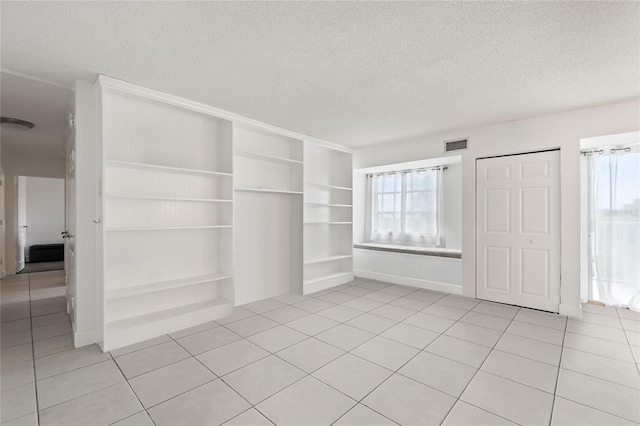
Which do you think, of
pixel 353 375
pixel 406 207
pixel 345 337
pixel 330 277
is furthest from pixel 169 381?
pixel 406 207

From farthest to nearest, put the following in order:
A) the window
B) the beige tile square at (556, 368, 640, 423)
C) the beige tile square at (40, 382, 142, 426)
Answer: the window
the beige tile square at (556, 368, 640, 423)
the beige tile square at (40, 382, 142, 426)

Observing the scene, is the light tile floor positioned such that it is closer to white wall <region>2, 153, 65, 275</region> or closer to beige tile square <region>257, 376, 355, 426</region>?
beige tile square <region>257, 376, 355, 426</region>

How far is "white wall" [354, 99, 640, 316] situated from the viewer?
3369mm

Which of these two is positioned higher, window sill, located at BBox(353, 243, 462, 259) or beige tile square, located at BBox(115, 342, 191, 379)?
window sill, located at BBox(353, 243, 462, 259)

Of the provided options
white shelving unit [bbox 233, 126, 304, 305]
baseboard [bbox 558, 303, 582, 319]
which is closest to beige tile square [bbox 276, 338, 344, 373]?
white shelving unit [bbox 233, 126, 304, 305]

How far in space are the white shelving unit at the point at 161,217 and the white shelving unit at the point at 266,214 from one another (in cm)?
34

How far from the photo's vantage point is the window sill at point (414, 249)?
476cm

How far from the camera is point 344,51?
2.27 metres

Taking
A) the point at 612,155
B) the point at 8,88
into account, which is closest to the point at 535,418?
the point at 612,155

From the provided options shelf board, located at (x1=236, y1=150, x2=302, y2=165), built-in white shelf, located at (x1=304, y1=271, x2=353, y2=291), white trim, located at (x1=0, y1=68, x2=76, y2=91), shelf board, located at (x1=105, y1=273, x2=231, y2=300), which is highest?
white trim, located at (x1=0, y1=68, x2=76, y2=91)

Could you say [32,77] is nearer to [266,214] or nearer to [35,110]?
[35,110]

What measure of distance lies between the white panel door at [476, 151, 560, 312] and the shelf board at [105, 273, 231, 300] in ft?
12.4

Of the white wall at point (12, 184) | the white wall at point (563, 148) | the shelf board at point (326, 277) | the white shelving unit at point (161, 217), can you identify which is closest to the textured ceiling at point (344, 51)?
the white wall at point (563, 148)

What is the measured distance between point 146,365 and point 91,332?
3.02 feet
